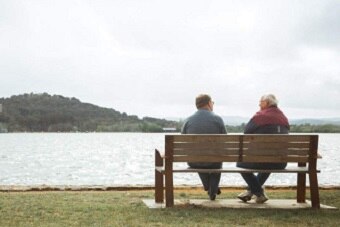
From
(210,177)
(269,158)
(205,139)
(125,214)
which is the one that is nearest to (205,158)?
A: (205,139)

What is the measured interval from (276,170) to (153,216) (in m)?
2.11

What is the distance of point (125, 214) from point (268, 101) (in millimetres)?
2894

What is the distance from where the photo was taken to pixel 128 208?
826 centimetres

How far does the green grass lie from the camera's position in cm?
712

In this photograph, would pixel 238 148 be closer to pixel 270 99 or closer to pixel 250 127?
pixel 250 127

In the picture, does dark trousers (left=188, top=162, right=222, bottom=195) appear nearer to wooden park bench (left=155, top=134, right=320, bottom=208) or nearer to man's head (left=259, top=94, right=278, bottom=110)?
wooden park bench (left=155, top=134, right=320, bottom=208)

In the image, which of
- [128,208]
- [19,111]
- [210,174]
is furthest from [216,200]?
[19,111]

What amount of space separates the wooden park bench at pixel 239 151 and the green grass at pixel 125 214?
55 cm

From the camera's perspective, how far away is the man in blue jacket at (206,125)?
9.20 metres

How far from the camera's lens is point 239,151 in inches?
344

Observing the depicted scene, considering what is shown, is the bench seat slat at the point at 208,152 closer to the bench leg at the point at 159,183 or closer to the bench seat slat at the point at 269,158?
the bench seat slat at the point at 269,158

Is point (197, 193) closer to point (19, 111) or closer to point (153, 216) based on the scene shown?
point (153, 216)

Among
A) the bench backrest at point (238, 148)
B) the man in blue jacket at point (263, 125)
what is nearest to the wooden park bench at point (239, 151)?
the bench backrest at point (238, 148)

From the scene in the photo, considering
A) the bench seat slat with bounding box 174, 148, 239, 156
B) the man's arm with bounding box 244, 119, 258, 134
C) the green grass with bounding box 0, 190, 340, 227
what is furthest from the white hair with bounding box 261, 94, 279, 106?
the green grass with bounding box 0, 190, 340, 227
